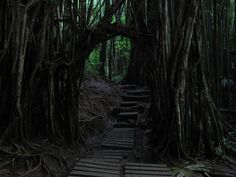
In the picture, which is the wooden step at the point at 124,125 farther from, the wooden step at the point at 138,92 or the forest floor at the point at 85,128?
the wooden step at the point at 138,92

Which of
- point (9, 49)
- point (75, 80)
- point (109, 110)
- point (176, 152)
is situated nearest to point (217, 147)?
point (176, 152)

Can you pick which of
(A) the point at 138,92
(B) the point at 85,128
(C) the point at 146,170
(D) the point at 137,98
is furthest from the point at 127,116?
(C) the point at 146,170

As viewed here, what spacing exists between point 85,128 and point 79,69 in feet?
4.85

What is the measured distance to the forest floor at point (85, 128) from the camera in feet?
15.0

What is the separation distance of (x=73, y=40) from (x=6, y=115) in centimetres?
151

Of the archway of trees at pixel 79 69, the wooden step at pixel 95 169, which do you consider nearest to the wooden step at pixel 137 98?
the archway of trees at pixel 79 69

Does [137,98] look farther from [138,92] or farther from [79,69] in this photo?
[79,69]

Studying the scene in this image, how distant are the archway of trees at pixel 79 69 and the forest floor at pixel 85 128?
259 mm

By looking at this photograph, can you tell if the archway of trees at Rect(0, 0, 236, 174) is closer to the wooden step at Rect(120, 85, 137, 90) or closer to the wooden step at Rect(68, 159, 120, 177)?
the wooden step at Rect(68, 159, 120, 177)

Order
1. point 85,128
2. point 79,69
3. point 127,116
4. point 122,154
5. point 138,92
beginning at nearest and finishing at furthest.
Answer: point 122,154, point 79,69, point 85,128, point 127,116, point 138,92

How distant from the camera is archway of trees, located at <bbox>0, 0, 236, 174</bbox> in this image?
192 inches

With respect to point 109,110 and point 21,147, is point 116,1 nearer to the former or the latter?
point 21,147

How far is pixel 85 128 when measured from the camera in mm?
6852

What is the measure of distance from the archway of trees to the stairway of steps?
44 centimetres
